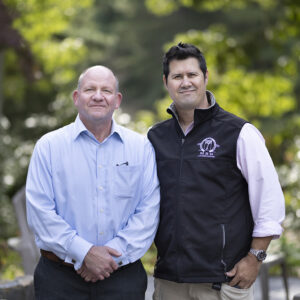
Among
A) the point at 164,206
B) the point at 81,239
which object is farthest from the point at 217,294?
the point at 81,239

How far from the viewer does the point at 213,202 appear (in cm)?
303

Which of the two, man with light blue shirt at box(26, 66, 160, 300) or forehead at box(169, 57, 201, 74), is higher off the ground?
forehead at box(169, 57, 201, 74)

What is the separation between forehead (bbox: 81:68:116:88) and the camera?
10.1ft

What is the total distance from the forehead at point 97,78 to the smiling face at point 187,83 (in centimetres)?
37

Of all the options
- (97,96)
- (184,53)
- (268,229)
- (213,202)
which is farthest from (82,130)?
(268,229)

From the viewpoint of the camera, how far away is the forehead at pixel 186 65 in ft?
10.4

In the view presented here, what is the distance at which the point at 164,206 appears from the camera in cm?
314

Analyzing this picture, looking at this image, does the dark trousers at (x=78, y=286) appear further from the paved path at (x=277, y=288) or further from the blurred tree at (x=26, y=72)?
the blurred tree at (x=26, y=72)

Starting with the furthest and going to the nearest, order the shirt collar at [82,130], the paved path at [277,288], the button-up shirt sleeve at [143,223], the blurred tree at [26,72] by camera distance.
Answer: the blurred tree at [26,72], the paved path at [277,288], the shirt collar at [82,130], the button-up shirt sleeve at [143,223]

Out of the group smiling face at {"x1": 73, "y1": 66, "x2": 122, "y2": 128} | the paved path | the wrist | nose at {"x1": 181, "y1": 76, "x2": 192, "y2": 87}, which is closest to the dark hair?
nose at {"x1": 181, "y1": 76, "x2": 192, "y2": 87}

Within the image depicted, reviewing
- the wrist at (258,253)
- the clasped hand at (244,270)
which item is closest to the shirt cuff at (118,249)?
the clasped hand at (244,270)

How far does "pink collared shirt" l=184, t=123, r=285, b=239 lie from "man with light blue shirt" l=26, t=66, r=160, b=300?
0.53 m

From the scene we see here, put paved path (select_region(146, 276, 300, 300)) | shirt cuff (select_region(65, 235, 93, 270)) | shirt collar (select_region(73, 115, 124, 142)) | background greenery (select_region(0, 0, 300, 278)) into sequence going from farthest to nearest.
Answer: background greenery (select_region(0, 0, 300, 278))
paved path (select_region(146, 276, 300, 300))
shirt collar (select_region(73, 115, 124, 142))
shirt cuff (select_region(65, 235, 93, 270))

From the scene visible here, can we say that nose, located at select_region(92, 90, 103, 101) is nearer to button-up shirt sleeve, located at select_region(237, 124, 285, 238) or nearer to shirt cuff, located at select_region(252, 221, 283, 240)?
button-up shirt sleeve, located at select_region(237, 124, 285, 238)
